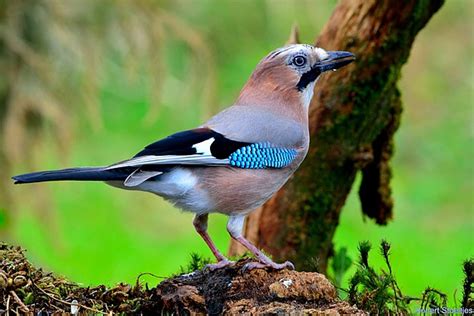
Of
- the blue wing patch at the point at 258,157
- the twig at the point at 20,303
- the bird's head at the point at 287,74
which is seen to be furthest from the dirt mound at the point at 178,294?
the bird's head at the point at 287,74

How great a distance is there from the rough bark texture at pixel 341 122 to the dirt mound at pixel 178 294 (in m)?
1.98

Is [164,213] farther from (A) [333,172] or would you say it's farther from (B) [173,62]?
(A) [333,172]

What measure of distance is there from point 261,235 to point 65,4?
303cm

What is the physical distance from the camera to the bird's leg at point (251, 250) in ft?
11.9

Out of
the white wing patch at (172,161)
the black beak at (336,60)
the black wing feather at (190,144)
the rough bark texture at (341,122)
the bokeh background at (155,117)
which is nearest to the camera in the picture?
the white wing patch at (172,161)

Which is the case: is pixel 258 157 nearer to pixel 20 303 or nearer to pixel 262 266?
pixel 262 266

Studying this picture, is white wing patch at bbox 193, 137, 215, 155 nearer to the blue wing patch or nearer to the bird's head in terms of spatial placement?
the blue wing patch

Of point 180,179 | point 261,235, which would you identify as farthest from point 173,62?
point 180,179

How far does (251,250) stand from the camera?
4039 mm

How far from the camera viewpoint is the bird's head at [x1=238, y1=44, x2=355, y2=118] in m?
4.59

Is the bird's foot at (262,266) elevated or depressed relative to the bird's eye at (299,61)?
depressed

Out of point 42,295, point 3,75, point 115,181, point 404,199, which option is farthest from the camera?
point 404,199

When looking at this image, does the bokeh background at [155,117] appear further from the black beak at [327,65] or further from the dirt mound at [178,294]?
the black beak at [327,65]

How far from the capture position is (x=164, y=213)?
9.95 meters
